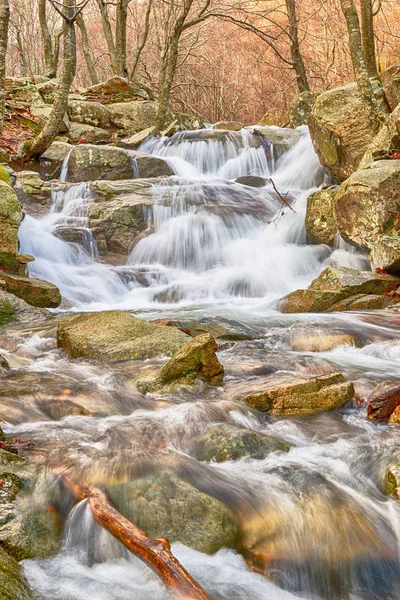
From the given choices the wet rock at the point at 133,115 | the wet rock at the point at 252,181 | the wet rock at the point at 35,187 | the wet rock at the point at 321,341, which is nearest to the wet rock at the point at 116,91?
the wet rock at the point at 133,115

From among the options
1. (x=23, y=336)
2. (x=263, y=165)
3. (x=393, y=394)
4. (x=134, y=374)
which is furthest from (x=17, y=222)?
(x=263, y=165)

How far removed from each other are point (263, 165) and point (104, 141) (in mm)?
4919

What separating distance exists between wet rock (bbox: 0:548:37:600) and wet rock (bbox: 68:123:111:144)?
1475cm

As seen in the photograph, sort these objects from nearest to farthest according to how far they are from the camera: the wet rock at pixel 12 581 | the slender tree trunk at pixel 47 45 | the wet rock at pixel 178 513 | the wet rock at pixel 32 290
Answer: the wet rock at pixel 12 581 → the wet rock at pixel 178 513 → the wet rock at pixel 32 290 → the slender tree trunk at pixel 47 45

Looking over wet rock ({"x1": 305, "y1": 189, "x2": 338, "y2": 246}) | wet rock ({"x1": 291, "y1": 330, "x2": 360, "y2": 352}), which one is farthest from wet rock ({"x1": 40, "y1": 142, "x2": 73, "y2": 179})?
wet rock ({"x1": 291, "y1": 330, "x2": 360, "y2": 352})

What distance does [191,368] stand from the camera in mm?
4844

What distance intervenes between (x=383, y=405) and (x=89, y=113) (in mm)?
15019

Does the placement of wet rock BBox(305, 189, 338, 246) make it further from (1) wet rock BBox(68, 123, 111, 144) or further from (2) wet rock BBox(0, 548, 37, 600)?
(2) wet rock BBox(0, 548, 37, 600)

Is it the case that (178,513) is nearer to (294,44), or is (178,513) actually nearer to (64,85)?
(64,85)

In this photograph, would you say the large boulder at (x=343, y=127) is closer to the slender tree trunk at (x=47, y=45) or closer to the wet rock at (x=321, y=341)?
the wet rock at (x=321, y=341)

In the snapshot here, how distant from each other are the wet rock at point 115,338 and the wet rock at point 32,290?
6.26 feet

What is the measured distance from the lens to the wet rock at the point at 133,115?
57.4 ft

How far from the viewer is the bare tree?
1078cm

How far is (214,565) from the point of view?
2.58m
